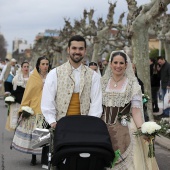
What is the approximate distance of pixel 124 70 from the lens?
635 cm

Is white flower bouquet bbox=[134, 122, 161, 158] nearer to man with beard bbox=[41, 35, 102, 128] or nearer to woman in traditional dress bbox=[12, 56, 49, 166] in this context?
man with beard bbox=[41, 35, 102, 128]

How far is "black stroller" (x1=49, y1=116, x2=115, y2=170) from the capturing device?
4867 millimetres

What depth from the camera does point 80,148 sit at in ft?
15.9

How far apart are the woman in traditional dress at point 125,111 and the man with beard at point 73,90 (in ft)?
1.43

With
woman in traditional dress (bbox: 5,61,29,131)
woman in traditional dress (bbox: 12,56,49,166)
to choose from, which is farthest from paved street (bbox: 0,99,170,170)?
woman in traditional dress (bbox: 5,61,29,131)

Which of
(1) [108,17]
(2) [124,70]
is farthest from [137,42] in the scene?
(1) [108,17]

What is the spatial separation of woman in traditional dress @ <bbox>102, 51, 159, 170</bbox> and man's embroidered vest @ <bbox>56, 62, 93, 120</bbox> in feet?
1.56

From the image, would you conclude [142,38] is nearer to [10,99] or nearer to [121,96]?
[10,99]

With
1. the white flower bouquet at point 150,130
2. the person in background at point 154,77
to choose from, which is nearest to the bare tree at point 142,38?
the person in background at point 154,77

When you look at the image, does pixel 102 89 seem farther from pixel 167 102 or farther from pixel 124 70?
pixel 167 102

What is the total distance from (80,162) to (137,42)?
10.6 meters


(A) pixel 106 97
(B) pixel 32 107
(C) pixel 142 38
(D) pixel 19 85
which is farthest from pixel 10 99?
(A) pixel 106 97

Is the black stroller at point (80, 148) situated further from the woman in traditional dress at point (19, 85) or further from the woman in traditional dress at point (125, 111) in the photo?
the woman in traditional dress at point (19, 85)

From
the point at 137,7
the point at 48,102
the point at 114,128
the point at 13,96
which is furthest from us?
the point at 137,7
